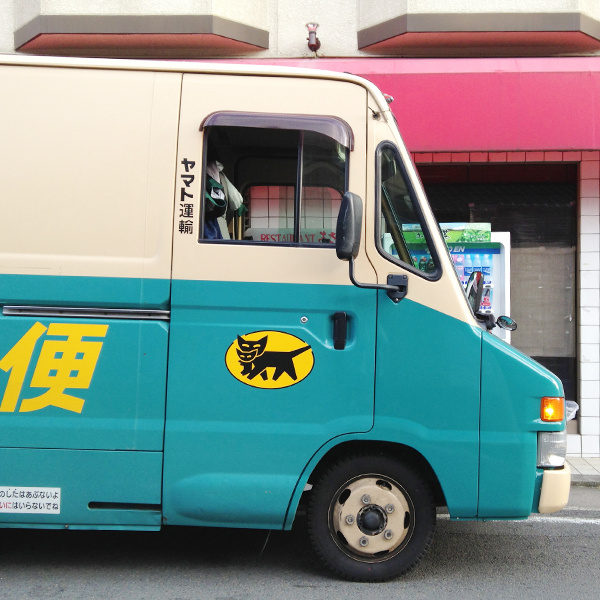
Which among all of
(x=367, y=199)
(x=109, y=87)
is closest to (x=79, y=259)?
(x=109, y=87)

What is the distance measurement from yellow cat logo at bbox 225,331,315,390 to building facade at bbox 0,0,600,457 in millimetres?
3971

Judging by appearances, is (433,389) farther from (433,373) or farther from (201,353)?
(201,353)

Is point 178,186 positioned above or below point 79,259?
above

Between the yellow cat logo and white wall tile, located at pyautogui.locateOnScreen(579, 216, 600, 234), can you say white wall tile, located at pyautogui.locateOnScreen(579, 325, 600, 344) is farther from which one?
the yellow cat logo

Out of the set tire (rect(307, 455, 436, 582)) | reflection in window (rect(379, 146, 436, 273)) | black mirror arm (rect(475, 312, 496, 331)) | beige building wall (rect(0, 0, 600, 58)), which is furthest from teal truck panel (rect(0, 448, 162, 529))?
beige building wall (rect(0, 0, 600, 58))

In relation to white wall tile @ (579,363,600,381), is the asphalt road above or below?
below

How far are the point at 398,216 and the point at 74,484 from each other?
2.45 m

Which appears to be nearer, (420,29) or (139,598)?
(139,598)

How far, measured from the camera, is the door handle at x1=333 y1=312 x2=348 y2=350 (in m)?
3.91

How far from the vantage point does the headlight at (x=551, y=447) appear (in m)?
3.95

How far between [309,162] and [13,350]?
2.03 metres

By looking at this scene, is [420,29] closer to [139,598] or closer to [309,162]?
[309,162]

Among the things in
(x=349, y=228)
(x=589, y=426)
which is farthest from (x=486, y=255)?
(x=349, y=228)

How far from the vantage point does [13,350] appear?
3898 mm
